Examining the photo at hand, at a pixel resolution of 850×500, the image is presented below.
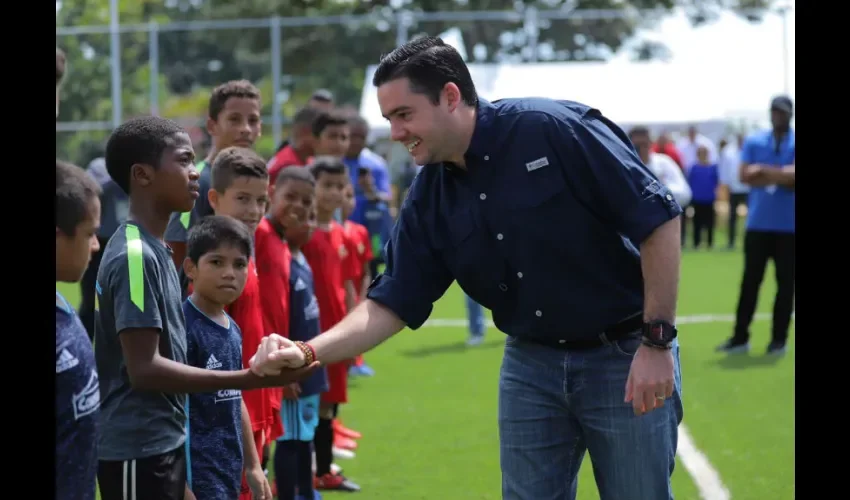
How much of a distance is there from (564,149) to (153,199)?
1372 mm

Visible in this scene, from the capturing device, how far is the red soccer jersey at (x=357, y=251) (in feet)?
27.9

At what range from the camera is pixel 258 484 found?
460 cm

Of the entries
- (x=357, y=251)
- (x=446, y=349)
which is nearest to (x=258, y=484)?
(x=357, y=251)

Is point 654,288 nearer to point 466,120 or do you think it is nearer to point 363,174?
point 466,120

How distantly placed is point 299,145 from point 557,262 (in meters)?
4.37

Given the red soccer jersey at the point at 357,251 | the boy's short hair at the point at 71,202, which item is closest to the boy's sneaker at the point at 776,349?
the red soccer jersey at the point at 357,251

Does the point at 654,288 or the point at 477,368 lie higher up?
the point at 654,288

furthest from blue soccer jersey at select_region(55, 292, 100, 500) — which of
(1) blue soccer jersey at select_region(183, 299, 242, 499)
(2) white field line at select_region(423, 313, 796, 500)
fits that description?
(2) white field line at select_region(423, 313, 796, 500)

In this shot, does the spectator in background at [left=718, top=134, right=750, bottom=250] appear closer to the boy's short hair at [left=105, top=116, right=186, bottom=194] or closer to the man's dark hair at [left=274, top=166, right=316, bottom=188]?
the man's dark hair at [left=274, top=166, right=316, bottom=188]

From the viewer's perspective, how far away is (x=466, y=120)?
4023 mm

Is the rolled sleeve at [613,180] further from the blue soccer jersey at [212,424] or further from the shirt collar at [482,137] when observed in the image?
the blue soccer jersey at [212,424]

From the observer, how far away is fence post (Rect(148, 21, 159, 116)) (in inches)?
1007

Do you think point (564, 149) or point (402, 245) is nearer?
point (564, 149)
